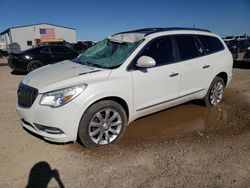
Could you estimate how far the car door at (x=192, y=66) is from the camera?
4879 mm

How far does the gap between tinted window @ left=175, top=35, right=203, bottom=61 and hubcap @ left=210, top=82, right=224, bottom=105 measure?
106 centimetres

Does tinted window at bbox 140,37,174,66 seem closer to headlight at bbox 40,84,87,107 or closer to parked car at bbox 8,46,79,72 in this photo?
headlight at bbox 40,84,87,107

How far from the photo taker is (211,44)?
5.68 metres

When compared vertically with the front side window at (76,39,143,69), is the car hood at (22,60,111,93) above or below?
below

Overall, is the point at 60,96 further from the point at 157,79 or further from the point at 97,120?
Answer: the point at 157,79

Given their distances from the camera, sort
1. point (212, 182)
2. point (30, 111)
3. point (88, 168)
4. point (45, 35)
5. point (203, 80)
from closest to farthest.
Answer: point (212, 182)
point (88, 168)
point (30, 111)
point (203, 80)
point (45, 35)

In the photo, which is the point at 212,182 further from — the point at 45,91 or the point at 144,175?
the point at 45,91

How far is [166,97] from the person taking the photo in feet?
15.3

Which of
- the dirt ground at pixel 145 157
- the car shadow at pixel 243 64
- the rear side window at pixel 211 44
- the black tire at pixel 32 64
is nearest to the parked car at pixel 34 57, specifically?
the black tire at pixel 32 64

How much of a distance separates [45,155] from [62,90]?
1045 mm

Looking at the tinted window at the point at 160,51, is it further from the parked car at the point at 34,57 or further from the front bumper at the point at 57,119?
the parked car at the point at 34,57

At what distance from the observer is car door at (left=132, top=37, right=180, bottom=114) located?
421 centimetres

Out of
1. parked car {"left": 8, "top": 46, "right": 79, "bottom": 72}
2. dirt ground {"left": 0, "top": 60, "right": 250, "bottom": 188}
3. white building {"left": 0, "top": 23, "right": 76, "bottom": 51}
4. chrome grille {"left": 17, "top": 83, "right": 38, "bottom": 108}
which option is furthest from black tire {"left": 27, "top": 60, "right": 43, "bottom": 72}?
white building {"left": 0, "top": 23, "right": 76, "bottom": 51}

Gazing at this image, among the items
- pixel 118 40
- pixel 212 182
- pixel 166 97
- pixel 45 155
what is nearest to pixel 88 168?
pixel 45 155
